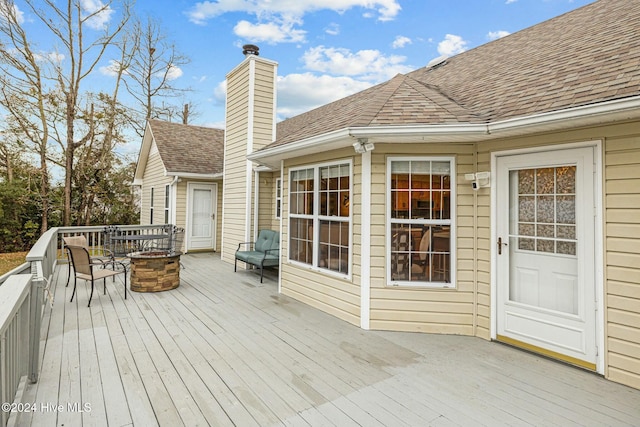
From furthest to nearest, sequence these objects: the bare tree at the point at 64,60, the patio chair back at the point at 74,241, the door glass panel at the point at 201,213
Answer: the bare tree at the point at 64,60, the door glass panel at the point at 201,213, the patio chair back at the point at 74,241

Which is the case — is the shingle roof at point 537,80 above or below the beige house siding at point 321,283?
above

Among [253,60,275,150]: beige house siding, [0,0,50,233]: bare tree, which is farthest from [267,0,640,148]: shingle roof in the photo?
[0,0,50,233]: bare tree

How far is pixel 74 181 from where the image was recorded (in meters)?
12.8

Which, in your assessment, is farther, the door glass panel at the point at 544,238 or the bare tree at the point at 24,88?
the bare tree at the point at 24,88

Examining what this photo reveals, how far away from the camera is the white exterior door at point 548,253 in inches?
120

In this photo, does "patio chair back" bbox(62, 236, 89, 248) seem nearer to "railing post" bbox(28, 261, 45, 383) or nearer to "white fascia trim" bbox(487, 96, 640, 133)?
"railing post" bbox(28, 261, 45, 383)

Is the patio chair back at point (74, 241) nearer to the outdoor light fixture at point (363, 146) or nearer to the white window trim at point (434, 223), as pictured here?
the outdoor light fixture at point (363, 146)

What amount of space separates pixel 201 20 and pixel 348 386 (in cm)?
1319

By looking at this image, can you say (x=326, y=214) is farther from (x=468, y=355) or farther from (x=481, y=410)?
(x=481, y=410)

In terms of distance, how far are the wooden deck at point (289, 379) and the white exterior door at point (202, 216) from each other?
5913mm

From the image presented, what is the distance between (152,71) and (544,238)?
18495 millimetres

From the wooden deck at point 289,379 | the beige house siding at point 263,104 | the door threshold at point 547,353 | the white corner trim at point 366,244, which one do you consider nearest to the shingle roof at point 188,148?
the beige house siding at point 263,104

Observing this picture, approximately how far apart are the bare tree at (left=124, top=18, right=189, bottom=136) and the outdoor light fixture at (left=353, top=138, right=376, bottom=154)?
14919 millimetres

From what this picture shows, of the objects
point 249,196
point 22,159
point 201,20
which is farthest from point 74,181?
point 249,196
